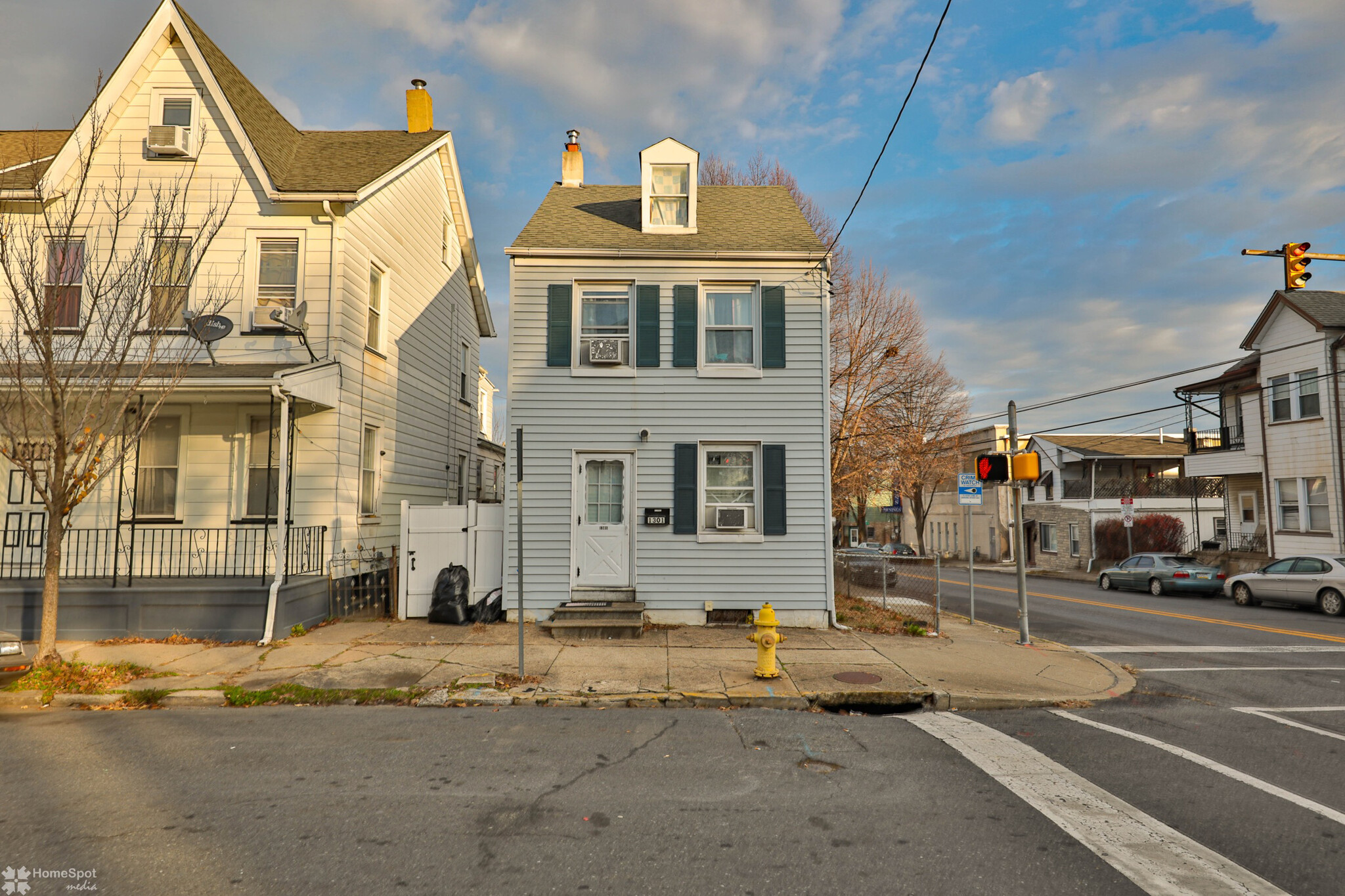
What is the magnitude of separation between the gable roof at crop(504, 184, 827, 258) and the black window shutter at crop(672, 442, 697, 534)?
3567mm

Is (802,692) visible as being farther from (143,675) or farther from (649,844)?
(143,675)

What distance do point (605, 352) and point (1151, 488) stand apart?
116ft

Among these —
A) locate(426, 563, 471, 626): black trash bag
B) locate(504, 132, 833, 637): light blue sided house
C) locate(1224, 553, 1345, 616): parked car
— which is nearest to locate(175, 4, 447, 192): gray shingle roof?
locate(504, 132, 833, 637): light blue sided house

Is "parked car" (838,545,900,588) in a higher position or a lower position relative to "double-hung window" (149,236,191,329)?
lower

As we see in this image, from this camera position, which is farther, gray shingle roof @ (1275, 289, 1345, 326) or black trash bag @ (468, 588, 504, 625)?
gray shingle roof @ (1275, 289, 1345, 326)

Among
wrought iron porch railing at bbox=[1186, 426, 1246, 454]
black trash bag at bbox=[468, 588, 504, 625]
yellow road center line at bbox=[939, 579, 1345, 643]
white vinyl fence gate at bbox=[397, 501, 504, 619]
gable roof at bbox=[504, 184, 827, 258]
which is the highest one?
gable roof at bbox=[504, 184, 827, 258]

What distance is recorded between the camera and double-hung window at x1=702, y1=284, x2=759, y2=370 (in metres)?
12.6

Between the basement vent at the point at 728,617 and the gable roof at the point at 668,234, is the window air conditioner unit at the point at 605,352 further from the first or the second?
the basement vent at the point at 728,617

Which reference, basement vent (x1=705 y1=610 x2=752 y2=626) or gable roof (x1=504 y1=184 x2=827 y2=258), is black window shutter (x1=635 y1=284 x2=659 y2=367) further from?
basement vent (x1=705 y1=610 x2=752 y2=626)

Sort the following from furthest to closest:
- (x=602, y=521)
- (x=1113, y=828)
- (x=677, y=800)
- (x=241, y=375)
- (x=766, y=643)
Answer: (x=602, y=521) → (x=241, y=375) → (x=766, y=643) → (x=677, y=800) → (x=1113, y=828)

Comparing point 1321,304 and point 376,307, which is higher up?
point 1321,304

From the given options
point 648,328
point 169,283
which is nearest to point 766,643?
point 648,328

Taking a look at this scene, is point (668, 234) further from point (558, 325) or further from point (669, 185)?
point (558, 325)

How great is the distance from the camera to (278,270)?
12.6m
